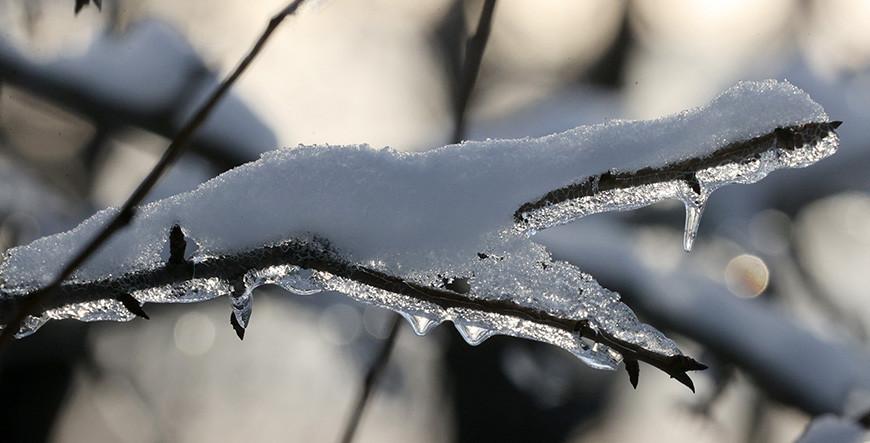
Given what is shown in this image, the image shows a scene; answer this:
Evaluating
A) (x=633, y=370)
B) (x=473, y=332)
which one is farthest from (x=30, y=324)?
(x=633, y=370)

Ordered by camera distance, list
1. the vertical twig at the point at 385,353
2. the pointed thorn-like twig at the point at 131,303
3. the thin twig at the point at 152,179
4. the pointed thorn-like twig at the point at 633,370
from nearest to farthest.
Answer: the thin twig at the point at 152,179 → the pointed thorn-like twig at the point at 633,370 → the pointed thorn-like twig at the point at 131,303 → the vertical twig at the point at 385,353

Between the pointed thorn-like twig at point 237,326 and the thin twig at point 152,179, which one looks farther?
the pointed thorn-like twig at point 237,326

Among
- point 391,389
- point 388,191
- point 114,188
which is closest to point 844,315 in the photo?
point 391,389

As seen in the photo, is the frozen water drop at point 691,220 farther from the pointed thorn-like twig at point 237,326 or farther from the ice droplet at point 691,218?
the pointed thorn-like twig at point 237,326

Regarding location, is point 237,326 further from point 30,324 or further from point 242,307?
point 30,324

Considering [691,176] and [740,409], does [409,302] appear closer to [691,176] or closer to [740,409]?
[691,176]

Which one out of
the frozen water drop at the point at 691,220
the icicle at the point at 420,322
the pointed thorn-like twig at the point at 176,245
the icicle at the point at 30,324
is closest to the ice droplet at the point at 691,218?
the frozen water drop at the point at 691,220

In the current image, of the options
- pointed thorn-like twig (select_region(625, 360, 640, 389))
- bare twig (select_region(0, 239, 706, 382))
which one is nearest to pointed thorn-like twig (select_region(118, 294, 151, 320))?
bare twig (select_region(0, 239, 706, 382))
